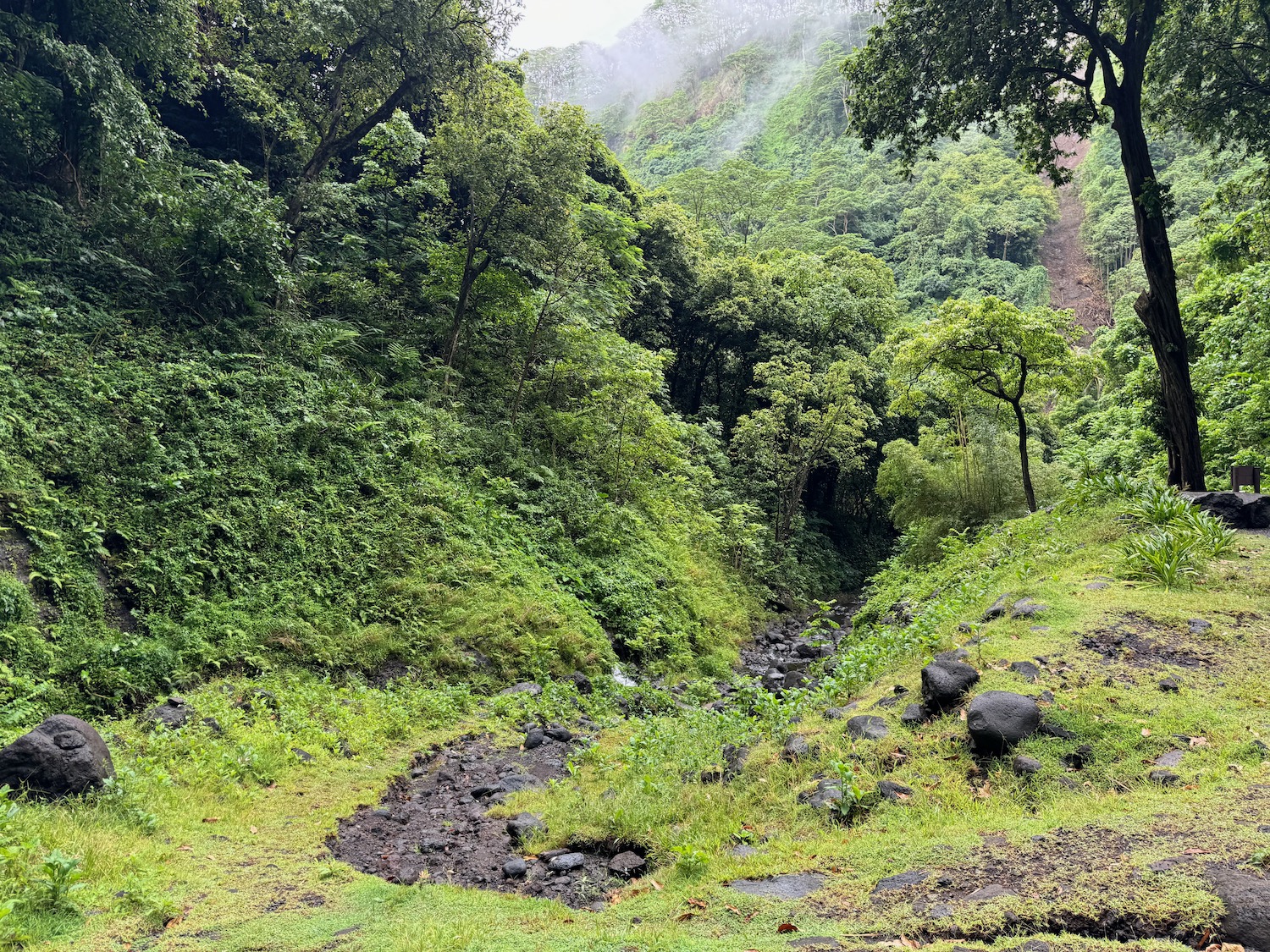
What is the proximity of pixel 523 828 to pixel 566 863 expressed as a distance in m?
0.90

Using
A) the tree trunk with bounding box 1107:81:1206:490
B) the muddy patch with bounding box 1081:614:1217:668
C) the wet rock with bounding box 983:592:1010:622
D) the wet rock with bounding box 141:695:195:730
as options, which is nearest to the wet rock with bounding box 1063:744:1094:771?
the muddy patch with bounding box 1081:614:1217:668

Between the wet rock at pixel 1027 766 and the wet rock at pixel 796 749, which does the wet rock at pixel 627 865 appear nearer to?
the wet rock at pixel 796 749

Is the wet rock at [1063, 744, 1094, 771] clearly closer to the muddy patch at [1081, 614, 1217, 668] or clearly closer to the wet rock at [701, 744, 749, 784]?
the muddy patch at [1081, 614, 1217, 668]

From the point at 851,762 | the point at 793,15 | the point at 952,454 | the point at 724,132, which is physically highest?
the point at 793,15

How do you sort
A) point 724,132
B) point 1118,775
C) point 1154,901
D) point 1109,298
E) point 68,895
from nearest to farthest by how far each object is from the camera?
point 1154,901
point 68,895
point 1118,775
point 1109,298
point 724,132

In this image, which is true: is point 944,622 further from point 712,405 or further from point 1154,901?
point 712,405

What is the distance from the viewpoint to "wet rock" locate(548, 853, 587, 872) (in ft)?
19.0

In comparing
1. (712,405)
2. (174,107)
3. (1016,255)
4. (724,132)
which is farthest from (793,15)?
(174,107)

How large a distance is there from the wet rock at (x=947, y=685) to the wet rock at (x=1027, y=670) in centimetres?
38

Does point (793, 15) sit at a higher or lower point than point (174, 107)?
higher

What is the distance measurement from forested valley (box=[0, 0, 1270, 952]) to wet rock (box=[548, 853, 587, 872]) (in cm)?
5

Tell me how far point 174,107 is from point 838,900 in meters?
23.3

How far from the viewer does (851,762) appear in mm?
6000

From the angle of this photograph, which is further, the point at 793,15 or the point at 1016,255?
the point at 793,15
